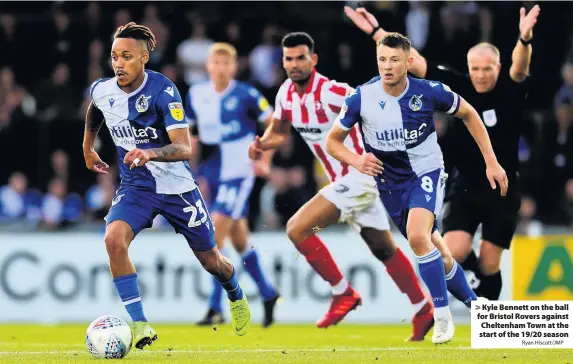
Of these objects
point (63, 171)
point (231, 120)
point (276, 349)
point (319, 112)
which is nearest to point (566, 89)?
point (231, 120)

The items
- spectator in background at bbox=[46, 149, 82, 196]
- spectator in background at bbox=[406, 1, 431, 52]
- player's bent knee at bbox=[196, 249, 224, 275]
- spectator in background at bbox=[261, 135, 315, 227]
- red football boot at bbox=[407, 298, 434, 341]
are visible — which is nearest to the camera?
player's bent knee at bbox=[196, 249, 224, 275]

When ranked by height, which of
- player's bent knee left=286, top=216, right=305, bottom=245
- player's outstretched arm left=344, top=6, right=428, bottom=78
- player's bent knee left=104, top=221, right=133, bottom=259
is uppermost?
player's outstretched arm left=344, top=6, right=428, bottom=78

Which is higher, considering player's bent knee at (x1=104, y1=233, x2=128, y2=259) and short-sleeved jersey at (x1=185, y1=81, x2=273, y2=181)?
short-sleeved jersey at (x1=185, y1=81, x2=273, y2=181)

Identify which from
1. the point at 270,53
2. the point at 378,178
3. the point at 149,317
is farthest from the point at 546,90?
the point at 378,178

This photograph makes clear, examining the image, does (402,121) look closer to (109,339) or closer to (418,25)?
(109,339)

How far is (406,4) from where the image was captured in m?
17.6

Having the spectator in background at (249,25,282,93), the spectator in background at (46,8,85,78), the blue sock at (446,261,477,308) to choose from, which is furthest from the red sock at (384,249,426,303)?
the spectator in background at (46,8,85,78)

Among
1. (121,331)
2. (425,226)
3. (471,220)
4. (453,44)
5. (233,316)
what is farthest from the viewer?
(453,44)

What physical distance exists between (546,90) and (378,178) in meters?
8.20

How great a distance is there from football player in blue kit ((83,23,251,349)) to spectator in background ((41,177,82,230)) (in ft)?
23.1

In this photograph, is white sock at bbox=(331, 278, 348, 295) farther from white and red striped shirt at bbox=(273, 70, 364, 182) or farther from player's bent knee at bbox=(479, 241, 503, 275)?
player's bent knee at bbox=(479, 241, 503, 275)

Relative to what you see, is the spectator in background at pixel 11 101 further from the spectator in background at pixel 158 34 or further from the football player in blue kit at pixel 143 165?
the football player in blue kit at pixel 143 165

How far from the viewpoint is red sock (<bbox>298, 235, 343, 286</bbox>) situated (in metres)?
11.6

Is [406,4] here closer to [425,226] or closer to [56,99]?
[56,99]
